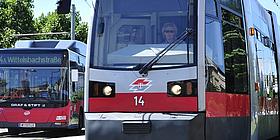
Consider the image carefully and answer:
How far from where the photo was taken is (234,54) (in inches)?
405

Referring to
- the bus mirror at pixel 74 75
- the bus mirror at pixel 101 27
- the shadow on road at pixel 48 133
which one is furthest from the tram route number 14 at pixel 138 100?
the shadow on road at pixel 48 133

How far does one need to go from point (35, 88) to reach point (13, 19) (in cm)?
2383

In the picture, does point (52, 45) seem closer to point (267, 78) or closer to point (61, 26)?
point (267, 78)

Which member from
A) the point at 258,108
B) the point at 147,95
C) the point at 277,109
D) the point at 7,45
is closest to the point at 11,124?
the point at 277,109

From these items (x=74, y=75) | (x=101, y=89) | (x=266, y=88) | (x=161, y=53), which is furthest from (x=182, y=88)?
(x=74, y=75)

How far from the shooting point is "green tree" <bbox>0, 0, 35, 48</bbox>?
39500mm

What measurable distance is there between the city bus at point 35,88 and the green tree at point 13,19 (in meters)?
18.5

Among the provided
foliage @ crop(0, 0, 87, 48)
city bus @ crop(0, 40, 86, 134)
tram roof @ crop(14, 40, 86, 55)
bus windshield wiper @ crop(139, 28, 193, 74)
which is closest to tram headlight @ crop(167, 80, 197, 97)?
bus windshield wiper @ crop(139, 28, 193, 74)

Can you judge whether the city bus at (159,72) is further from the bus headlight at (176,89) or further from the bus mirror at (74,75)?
the bus mirror at (74,75)

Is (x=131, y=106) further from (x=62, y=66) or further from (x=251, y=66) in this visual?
(x=62, y=66)

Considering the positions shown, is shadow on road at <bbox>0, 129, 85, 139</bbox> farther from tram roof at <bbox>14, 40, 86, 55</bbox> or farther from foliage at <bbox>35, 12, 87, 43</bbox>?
foliage at <bbox>35, 12, 87, 43</bbox>

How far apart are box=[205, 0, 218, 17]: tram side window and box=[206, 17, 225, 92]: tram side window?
0.31ft

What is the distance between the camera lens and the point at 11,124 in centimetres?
2053

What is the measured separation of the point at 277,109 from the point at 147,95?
253 inches
